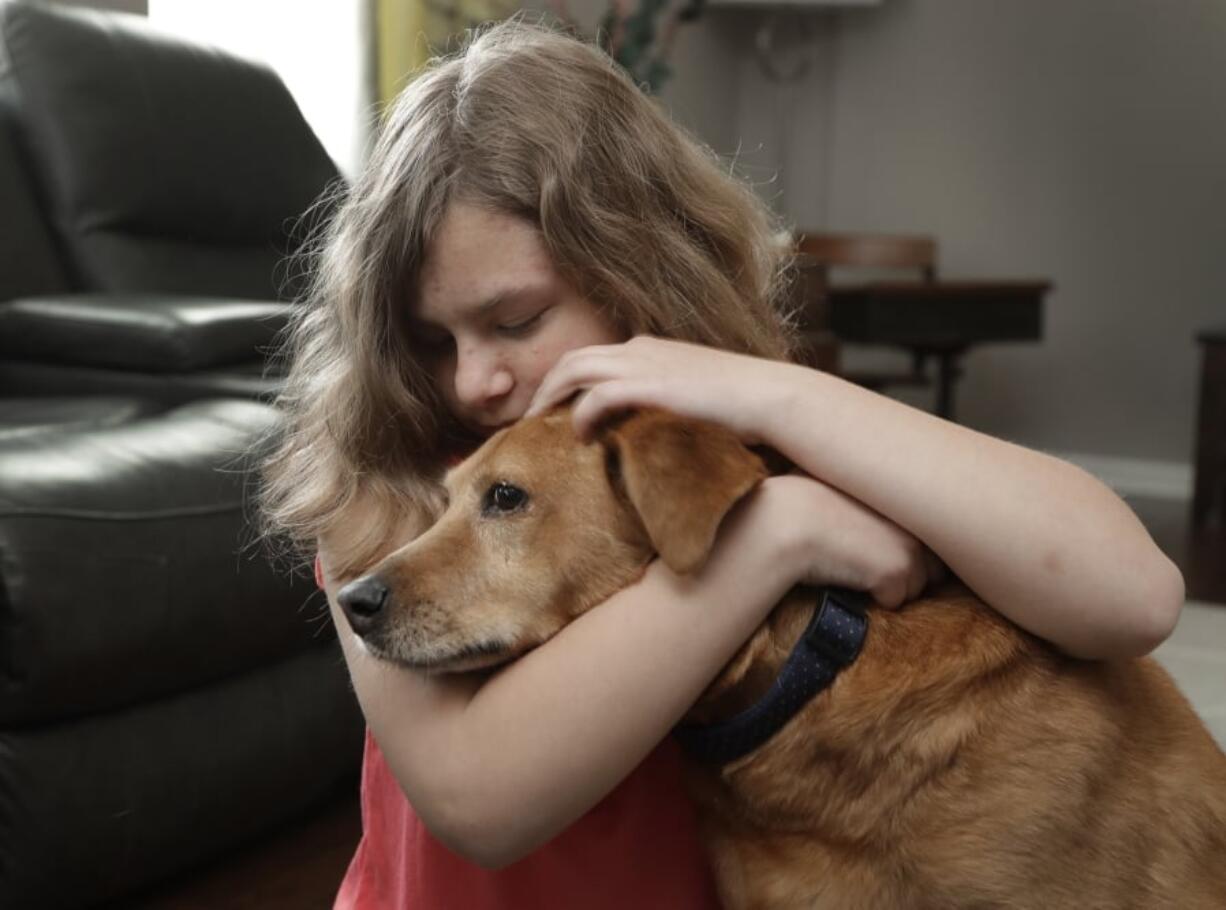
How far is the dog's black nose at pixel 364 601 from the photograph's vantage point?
105 cm

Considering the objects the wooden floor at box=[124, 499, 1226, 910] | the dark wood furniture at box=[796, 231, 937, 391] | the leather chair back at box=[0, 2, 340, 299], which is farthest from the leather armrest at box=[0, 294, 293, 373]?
the dark wood furniture at box=[796, 231, 937, 391]

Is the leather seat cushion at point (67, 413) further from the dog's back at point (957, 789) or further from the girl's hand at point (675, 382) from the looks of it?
the dog's back at point (957, 789)

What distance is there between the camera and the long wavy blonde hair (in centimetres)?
122

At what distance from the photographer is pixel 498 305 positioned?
1191 mm

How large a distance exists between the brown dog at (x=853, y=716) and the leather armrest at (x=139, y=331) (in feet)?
4.16

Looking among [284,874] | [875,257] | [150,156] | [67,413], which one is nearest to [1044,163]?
[875,257]

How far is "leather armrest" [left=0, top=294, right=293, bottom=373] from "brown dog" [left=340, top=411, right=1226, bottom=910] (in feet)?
4.16

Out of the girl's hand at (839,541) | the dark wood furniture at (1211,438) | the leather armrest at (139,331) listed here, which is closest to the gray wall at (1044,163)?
the dark wood furniture at (1211,438)

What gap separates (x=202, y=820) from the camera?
1864 mm

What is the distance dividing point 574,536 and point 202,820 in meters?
0.99

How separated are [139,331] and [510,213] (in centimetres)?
127

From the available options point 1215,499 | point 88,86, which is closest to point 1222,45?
point 1215,499

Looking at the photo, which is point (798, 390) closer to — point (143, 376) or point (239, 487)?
point (239, 487)

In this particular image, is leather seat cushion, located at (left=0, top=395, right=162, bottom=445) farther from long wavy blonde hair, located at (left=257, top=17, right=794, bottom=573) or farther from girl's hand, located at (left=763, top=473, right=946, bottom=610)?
girl's hand, located at (left=763, top=473, right=946, bottom=610)
